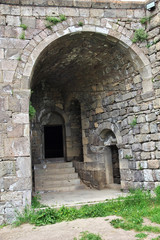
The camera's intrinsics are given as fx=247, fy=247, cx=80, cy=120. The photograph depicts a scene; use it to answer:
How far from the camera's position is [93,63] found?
7.11m

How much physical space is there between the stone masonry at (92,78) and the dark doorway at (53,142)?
7.21 feet

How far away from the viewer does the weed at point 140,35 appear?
598 cm

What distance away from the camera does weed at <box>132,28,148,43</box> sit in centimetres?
598

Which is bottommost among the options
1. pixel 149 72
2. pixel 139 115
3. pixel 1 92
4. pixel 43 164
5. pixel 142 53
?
pixel 43 164

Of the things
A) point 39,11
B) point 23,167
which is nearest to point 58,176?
point 23,167

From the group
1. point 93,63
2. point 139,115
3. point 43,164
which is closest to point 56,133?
point 43,164

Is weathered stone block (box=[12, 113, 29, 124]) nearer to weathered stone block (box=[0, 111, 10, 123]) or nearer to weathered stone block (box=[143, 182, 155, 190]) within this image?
weathered stone block (box=[0, 111, 10, 123])

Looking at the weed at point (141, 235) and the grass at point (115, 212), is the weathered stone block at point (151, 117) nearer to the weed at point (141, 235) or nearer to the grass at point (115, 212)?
the grass at point (115, 212)

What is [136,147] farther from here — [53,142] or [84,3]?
[53,142]

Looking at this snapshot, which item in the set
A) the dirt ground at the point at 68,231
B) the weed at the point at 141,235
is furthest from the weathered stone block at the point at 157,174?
the weed at the point at 141,235

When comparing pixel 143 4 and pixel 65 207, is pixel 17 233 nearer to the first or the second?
pixel 65 207

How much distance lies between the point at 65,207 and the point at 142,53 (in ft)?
13.1

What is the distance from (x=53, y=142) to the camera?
10289 millimetres

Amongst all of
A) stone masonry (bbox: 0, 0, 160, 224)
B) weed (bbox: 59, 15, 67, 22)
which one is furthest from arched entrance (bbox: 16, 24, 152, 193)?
weed (bbox: 59, 15, 67, 22)
